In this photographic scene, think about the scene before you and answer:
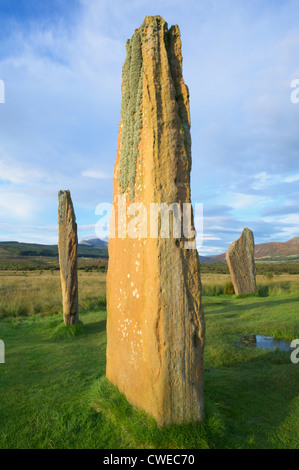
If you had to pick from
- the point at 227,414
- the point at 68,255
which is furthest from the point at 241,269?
the point at 227,414

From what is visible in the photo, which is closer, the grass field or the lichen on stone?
the grass field

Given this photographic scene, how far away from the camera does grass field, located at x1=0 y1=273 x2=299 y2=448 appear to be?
10.1 ft

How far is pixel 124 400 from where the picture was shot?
12.0 feet

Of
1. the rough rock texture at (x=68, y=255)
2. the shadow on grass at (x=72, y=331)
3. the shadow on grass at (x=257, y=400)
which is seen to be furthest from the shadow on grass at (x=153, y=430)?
the rough rock texture at (x=68, y=255)

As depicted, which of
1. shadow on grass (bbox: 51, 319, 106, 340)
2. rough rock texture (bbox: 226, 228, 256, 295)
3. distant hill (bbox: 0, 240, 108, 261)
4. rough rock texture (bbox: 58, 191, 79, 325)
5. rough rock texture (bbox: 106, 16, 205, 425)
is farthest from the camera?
distant hill (bbox: 0, 240, 108, 261)

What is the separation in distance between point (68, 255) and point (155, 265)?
235 inches

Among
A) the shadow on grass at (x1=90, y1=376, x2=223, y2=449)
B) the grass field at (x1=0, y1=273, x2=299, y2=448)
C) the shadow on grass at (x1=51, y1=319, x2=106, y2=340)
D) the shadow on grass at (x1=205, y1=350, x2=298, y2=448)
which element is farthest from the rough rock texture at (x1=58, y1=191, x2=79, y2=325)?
the shadow on grass at (x1=90, y1=376, x2=223, y2=449)

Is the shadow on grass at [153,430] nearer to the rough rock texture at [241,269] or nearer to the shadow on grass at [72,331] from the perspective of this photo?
the shadow on grass at [72,331]

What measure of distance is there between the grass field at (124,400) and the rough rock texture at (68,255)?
1.14 m

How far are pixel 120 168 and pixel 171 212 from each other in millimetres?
1190

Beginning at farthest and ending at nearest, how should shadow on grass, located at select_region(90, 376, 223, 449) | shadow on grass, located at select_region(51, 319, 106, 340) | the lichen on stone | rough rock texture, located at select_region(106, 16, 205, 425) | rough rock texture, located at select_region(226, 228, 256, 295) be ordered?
1. rough rock texture, located at select_region(226, 228, 256, 295)
2. shadow on grass, located at select_region(51, 319, 106, 340)
3. the lichen on stone
4. rough rock texture, located at select_region(106, 16, 205, 425)
5. shadow on grass, located at select_region(90, 376, 223, 449)

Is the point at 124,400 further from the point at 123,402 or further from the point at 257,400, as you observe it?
the point at 257,400

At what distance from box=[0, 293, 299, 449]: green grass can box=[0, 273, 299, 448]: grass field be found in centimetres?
1

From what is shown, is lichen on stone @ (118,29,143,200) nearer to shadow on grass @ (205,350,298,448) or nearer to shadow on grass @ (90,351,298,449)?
shadow on grass @ (90,351,298,449)
